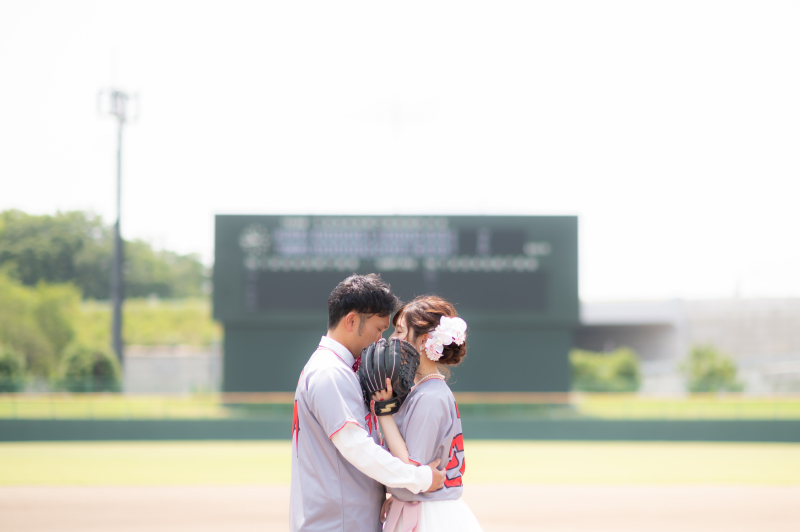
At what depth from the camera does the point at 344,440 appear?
2141mm

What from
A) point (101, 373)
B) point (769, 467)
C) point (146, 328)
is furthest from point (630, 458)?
point (146, 328)

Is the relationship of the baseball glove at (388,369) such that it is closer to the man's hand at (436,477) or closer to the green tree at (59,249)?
the man's hand at (436,477)

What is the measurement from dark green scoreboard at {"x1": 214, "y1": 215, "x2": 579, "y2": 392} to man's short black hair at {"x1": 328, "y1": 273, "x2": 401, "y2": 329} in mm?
10622

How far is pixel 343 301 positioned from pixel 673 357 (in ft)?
108

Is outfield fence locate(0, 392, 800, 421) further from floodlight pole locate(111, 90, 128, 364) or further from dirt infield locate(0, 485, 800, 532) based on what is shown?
dirt infield locate(0, 485, 800, 532)

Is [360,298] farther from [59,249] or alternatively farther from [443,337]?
[59,249]

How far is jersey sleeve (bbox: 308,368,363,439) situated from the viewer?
2148 mm

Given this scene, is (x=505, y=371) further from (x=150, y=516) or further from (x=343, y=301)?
(x=343, y=301)

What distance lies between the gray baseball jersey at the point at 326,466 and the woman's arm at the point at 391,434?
6cm

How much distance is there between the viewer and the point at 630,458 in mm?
11297

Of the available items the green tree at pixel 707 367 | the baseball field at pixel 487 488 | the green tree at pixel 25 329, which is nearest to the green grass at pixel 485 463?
the baseball field at pixel 487 488

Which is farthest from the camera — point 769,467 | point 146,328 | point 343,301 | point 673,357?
point 146,328

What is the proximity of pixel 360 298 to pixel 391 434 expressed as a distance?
1.52 feet

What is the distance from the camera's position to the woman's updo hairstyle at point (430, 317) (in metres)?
2.54
